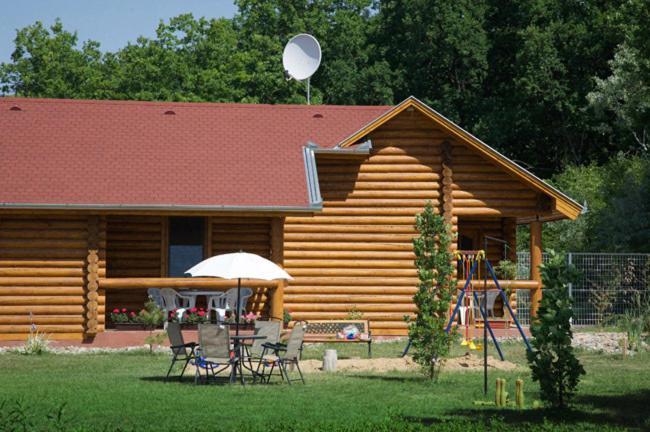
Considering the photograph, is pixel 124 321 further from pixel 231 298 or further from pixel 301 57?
pixel 301 57

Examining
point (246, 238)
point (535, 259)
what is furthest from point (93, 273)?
point (535, 259)

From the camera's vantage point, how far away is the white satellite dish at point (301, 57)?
29453 mm

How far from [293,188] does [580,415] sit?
460 inches

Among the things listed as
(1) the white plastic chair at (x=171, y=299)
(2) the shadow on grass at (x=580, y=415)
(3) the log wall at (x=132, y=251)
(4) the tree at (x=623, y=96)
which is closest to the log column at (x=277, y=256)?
(1) the white plastic chair at (x=171, y=299)

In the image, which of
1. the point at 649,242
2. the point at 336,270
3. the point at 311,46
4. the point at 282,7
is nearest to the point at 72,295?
the point at 336,270

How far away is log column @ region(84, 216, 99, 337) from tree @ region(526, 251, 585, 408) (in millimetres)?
11733

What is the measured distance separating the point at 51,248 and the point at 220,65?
2965 cm

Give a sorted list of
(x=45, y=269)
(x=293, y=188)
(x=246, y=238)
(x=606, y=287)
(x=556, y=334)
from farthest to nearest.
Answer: (x=606, y=287)
(x=246, y=238)
(x=293, y=188)
(x=45, y=269)
(x=556, y=334)

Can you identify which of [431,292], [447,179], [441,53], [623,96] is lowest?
[431,292]

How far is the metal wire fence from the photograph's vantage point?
27953 millimetres

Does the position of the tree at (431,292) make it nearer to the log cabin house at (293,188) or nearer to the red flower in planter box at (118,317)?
the log cabin house at (293,188)

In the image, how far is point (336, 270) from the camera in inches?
997

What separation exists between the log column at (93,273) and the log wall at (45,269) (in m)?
0.02

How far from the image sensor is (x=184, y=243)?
25.1 m
